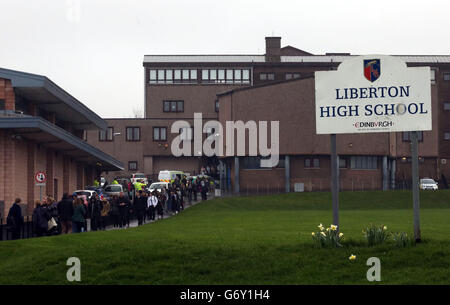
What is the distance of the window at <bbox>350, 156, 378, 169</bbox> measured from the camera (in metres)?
76.1

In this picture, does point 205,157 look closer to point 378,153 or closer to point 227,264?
point 378,153

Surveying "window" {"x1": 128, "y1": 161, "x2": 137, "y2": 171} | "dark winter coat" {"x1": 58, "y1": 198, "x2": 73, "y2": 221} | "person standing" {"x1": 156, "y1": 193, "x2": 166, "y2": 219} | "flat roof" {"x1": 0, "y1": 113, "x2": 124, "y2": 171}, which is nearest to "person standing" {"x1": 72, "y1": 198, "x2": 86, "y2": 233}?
"dark winter coat" {"x1": 58, "y1": 198, "x2": 73, "y2": 221}

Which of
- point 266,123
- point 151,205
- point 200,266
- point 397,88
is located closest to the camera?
point 200,266

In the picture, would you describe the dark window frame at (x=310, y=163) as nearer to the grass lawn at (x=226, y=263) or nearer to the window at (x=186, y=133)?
the window at (x=186, y=133)

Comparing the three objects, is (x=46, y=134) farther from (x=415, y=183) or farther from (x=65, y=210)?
(x=415, y=183)

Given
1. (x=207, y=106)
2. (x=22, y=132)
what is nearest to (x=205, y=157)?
(x=207, y=106)

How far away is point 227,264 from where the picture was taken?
15531 millimetres

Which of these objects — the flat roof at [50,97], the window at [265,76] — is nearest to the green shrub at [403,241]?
the flat roof at [50,97]

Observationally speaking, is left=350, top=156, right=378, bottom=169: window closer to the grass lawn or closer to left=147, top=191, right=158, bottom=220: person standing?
left=147, top=191, right=158, bottom=220: person standing

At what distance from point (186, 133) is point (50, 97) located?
154 ft

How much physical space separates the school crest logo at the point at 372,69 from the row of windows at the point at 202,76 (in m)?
81.6

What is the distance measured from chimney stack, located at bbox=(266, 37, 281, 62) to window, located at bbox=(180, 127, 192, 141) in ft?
51.9

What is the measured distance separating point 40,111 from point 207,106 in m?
46.2

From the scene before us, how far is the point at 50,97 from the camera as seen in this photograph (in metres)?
49.1
